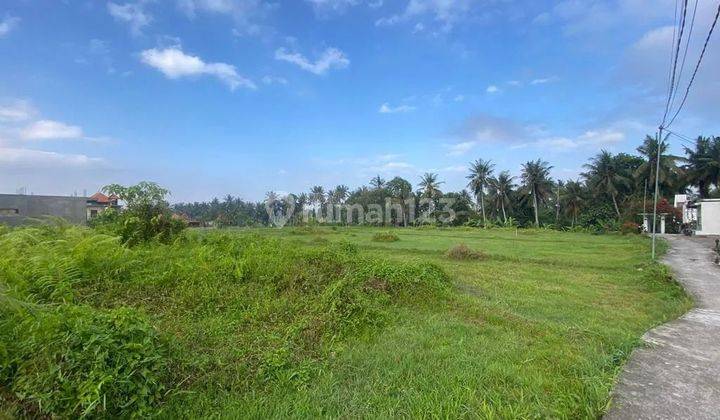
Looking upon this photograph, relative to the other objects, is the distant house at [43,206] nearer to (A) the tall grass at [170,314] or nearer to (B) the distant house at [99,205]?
(B) the distant house at [99,205]

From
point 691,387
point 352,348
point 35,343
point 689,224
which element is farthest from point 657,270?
point 689,224

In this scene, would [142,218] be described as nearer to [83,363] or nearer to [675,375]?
[83,363]

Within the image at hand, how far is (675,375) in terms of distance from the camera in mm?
3199

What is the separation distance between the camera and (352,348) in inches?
142

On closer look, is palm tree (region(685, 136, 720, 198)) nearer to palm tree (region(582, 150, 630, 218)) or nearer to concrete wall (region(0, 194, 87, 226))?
palm tree (region(582, 150, 630, 218))

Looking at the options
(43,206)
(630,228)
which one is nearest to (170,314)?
(43,206)

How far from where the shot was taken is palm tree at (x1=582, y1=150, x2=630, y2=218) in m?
41.2

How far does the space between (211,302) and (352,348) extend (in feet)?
5.78

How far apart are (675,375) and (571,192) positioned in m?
46.9

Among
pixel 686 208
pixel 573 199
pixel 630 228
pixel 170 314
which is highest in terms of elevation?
pixel 573 199

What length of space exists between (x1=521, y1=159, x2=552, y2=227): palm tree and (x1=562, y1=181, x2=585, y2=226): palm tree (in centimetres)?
229

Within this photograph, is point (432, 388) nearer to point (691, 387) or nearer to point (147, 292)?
point (691, 387)

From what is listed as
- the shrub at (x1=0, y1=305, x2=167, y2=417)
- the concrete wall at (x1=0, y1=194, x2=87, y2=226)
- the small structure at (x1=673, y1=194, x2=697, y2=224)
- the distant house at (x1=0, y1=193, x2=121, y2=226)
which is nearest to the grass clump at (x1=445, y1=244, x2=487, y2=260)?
the shrub at (x1=0, y1=305, x2=167, y2=417)

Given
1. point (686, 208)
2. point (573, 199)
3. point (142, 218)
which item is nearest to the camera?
point (142, 218)
